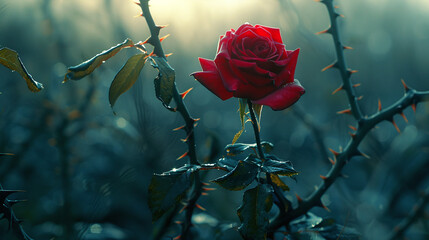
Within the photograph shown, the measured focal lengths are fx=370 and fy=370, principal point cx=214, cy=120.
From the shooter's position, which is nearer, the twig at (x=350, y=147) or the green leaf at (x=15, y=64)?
the green leaf at (x=15, y=64)

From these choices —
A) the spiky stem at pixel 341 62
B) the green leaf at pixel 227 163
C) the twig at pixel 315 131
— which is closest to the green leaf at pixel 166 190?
the green leaf at pixel 227 163

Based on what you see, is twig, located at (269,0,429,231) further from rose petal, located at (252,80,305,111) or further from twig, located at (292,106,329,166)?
twig, located at (292,106,329,166)

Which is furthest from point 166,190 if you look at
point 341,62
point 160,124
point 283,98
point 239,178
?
point 160,124

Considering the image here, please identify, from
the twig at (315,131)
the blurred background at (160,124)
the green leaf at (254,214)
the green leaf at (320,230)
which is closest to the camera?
the green leaf at (254,214)

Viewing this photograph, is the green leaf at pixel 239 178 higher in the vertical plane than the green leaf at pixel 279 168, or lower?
higher

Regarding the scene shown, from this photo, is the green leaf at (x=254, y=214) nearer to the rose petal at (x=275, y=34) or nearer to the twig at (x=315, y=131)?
the rose petal at (x=275, y=34)

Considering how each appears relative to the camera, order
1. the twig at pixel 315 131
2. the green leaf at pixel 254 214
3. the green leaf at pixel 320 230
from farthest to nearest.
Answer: the twig at pixel 315 131 → the green leaf at pixel 320 230 → the green leaf at pixel 254 214

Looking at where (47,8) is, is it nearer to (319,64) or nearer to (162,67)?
(162,67)

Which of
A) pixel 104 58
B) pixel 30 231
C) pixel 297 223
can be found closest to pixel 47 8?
pixel 30 231
